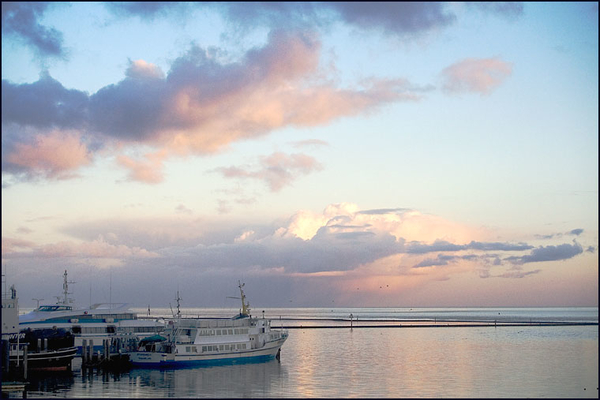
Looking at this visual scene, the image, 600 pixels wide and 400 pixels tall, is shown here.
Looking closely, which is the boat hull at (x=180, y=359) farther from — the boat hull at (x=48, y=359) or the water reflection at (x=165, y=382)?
the boat hull at (x=48, y=359)

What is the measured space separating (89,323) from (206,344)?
2143 cm

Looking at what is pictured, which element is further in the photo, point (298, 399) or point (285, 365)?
point (285, 365)

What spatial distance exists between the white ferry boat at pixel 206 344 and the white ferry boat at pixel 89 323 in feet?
31.7

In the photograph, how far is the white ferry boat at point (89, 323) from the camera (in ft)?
273

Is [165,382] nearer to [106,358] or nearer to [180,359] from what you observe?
[180,359]

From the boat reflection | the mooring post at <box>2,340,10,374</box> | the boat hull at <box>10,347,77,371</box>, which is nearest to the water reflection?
the boat reflection

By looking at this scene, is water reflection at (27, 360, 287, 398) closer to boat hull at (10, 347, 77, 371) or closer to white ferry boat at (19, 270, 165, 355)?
boat hull at (10, 347, 77, 371)

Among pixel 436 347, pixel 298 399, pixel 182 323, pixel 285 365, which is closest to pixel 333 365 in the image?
pixel 285 365

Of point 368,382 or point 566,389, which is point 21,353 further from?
point 566,389

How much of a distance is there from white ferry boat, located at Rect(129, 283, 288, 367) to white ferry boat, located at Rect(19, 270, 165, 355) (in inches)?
381

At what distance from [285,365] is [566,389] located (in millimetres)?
33702

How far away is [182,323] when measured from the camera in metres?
73.6

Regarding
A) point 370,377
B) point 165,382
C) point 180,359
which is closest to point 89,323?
point 180,359

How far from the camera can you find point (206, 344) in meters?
72.7
